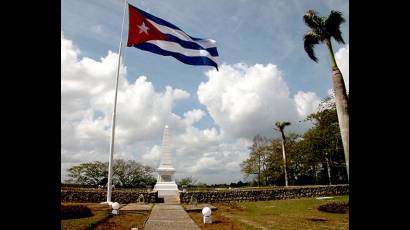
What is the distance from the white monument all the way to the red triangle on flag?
23.5m

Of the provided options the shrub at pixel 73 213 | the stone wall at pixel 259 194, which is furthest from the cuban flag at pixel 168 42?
the stone wall at pixel 259 194

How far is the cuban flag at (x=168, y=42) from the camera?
41.9ft

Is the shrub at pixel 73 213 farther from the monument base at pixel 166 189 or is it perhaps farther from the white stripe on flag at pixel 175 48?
the monument base at pixel 166 189

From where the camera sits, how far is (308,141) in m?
47.6

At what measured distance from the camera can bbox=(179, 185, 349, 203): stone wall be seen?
2728 cm

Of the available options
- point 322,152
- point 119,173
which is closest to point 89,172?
point 119,173

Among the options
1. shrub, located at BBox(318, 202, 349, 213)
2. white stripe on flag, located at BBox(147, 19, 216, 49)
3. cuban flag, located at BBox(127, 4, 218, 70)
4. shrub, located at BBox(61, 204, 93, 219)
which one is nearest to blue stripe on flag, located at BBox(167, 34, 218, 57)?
cuban flag, located at BBox(127, 4, 218, 70)

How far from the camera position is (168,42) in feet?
41.9

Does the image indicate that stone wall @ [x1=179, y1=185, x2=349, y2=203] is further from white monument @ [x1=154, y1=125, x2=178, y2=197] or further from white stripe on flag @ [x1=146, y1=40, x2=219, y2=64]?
white stripe on flag @ [x1=146, y1=40, x2=219, y2=64]

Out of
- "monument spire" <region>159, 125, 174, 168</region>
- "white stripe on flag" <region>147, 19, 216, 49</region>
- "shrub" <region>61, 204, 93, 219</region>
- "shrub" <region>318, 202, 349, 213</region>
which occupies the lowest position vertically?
"shrub" <region>318, 202, 349, 213</region>

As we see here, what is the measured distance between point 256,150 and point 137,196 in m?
34.4
